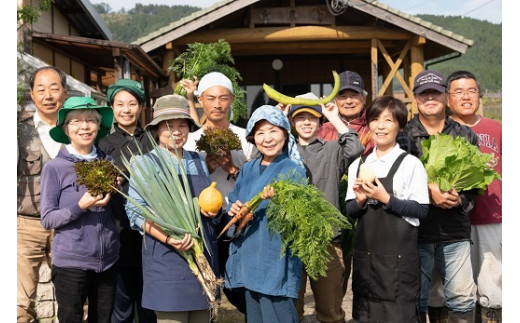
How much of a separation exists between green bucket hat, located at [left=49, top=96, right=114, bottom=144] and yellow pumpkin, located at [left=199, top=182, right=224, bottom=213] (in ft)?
3.34

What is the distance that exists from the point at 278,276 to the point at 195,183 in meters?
0.88

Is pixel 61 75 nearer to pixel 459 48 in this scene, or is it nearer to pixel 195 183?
pixel 195 183

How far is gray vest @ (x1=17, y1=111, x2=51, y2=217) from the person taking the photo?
175 inches

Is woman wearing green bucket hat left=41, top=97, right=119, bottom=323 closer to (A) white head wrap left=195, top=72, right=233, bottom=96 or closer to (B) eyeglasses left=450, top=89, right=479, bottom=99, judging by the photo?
(A) white head wrap left=195, top=72, right=233, bottom=96

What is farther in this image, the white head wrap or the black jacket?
the white head wrap

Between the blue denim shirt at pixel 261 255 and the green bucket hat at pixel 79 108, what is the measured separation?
116cm

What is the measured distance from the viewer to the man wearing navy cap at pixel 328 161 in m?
4.15

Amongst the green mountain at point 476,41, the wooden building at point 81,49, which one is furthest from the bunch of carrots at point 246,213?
the green mountain at point 476,41

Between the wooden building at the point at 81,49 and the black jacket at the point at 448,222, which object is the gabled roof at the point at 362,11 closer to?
the wooden building at the point at 81,49

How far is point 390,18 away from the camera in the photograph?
11.9 metres

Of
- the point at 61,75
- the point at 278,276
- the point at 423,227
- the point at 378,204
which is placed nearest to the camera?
the point at 278,276

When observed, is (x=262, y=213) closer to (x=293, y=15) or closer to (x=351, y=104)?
(x=351, y=104)

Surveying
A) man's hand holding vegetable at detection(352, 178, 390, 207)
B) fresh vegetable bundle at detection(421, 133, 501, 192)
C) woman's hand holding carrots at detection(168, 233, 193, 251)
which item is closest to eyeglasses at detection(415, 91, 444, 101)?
fresh vegetable bundle at detection(421, 133, 501, 192)

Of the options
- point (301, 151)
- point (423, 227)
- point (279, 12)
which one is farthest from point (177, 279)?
point (279, 12)
